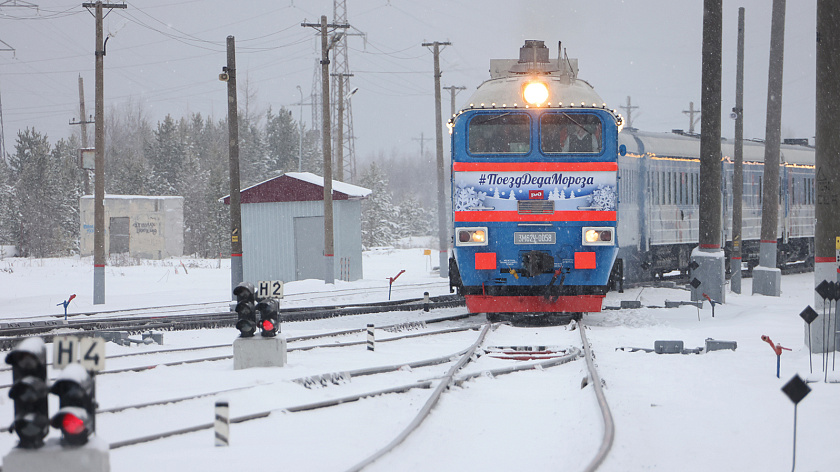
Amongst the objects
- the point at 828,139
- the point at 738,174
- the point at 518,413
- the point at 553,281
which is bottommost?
the point at 518,413

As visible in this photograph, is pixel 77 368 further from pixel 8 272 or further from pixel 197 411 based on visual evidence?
pixel 8 272

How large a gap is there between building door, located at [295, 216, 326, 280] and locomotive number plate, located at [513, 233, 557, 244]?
16.2 metres

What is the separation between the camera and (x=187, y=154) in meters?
73.6

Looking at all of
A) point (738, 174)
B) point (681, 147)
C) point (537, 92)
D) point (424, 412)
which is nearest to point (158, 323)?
point (537, 92)

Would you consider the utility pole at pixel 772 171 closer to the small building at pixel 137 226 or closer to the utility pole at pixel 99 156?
the utility pole at pixel 99 156

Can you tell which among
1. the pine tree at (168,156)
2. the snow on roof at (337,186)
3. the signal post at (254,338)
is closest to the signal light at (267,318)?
the signal post at (254,338)

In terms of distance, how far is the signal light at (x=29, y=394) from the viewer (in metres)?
4.58

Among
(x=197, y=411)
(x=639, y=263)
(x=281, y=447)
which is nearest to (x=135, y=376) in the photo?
(x=197, y=411)

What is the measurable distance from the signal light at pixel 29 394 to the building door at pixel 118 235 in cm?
4570

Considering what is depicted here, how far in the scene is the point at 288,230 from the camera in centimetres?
2872

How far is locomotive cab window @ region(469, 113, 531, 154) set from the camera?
1330cm

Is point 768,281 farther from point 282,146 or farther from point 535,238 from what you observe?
point 282,146

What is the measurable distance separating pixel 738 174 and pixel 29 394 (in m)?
19.4

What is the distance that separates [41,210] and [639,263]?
47.0 meters
